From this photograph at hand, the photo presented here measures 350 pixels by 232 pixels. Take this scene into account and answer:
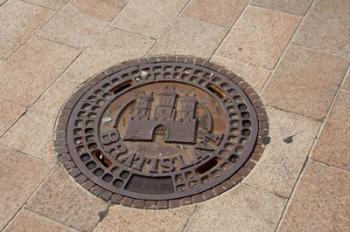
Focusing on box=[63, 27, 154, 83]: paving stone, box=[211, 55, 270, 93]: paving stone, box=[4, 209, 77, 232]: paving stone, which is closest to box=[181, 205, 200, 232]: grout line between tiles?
box=[4, 209, 77, 232]: paving stone

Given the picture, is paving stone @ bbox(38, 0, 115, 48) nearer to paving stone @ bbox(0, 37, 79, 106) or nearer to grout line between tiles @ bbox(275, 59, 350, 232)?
paving stone @ bbox(0, 37, 79, 106)

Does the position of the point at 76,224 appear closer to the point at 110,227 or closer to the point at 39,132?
the point at 110,227

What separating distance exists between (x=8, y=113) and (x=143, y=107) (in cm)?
128

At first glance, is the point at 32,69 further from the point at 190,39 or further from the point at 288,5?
the point at 288,5

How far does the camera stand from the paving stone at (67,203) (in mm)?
4020

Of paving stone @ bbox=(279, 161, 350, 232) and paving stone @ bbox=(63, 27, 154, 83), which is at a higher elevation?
paving stone @ bbox=(63, 27, 154, 83)

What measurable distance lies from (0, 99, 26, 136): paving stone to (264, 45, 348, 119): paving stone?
7.63 ft

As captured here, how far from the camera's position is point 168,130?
4551mm

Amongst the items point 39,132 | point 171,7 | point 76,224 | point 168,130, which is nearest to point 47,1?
point 171,7

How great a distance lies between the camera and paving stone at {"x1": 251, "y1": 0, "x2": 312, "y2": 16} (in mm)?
5734

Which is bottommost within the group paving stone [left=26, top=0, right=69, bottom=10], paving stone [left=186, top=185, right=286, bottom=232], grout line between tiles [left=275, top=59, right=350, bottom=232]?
grout line between tiles [left=275, top=59, right=350, bottom=232]

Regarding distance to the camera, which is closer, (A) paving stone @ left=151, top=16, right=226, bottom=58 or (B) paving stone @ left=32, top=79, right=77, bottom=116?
(B) paving stone @ left=32, top=79, right=77, bottom=116

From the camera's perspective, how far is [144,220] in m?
4.00

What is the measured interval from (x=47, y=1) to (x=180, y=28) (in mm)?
1665
